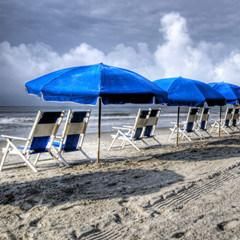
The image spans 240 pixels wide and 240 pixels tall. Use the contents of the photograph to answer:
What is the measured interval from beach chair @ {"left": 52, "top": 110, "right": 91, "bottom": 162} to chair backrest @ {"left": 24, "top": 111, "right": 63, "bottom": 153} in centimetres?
37

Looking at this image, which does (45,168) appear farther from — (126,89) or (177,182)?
(177,182)

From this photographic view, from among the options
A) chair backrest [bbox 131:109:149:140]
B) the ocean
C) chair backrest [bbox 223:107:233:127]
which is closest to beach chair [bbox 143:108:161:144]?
chair backrest [bbox 131:109:149:140]

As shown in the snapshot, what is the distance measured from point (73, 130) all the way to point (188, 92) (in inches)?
127

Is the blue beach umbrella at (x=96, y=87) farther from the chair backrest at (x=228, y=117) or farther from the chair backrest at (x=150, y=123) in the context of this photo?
the chair backrest at (x=228, y=117)

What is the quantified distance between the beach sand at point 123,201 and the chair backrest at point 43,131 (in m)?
0.43

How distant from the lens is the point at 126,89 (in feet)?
24.0

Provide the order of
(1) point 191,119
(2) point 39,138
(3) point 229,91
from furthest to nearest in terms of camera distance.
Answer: (3) point 229,91 < (1) point 191,119 < (2) point 39,138

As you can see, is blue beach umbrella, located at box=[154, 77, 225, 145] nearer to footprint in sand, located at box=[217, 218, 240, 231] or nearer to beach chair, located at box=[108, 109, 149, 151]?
beach chair, located at box=[108, 109, 149, 151]

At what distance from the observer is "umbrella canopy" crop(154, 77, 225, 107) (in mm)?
9797

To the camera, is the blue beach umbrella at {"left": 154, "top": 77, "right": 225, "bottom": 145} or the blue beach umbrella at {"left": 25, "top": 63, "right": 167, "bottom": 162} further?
the blue beach umbrella at {"left": 154, "top": 77, "right": 225, "bottom": 145}

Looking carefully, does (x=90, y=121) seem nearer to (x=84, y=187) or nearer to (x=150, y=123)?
(x=150, y=123)

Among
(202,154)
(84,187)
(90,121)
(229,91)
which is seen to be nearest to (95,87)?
(84,187)

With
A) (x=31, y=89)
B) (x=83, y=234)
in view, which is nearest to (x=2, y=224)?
(x=83, y=234)

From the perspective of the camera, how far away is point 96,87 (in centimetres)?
704
